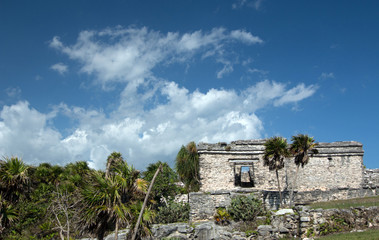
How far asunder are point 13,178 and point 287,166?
19.1m

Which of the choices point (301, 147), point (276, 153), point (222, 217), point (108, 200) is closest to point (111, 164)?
point (108, 200)

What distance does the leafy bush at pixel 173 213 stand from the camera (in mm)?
17750

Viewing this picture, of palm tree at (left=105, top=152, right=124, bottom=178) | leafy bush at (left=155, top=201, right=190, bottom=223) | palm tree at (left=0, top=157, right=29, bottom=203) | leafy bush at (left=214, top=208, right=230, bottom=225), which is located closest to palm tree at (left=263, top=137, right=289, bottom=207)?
leafy bush at (left=214, top=208, right=230, bottom=225)

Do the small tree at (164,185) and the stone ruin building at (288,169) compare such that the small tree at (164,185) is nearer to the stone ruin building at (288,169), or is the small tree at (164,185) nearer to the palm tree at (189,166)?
the palm tree at (189,166)

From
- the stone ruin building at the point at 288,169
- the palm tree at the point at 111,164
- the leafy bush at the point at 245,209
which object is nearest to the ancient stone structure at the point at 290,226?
the leafy bush at the point at 245,209

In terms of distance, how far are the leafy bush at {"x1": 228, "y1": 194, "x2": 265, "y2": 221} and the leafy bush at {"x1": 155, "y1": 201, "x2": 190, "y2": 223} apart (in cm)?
273

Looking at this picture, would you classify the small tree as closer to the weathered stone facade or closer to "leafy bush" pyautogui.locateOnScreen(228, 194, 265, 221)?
the weathered stone facade

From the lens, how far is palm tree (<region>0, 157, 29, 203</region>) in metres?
10.2

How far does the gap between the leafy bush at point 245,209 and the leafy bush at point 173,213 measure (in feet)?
8.97

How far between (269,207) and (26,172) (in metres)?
13.5

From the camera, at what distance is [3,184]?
400 inches

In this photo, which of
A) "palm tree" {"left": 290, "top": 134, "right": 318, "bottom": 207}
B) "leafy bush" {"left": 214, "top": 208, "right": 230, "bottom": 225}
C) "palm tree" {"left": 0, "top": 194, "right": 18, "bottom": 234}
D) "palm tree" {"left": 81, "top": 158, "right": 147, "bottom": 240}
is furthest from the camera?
"palm tree" {"left": 290, "top": 134, "right": 318, "bottom": 207}

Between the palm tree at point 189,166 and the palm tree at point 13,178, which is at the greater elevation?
the palm tree at point 189,166

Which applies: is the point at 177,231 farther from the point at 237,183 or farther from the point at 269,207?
the point at 237,183
